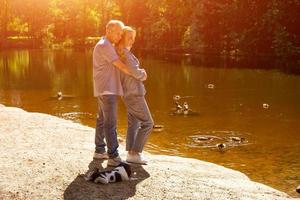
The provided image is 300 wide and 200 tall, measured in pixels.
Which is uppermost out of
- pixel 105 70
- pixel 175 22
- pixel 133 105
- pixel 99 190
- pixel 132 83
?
pixel 175 22

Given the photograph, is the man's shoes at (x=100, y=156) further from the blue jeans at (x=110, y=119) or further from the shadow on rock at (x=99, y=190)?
the shadow on rock at (x=99, y=190)

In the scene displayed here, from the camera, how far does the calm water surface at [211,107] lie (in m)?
17.7

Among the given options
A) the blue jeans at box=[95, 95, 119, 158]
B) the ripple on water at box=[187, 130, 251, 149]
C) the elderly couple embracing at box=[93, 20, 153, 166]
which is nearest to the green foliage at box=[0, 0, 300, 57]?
the ripple on water at box=[187, 130, 251, 149]

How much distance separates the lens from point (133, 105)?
11344 millimetres

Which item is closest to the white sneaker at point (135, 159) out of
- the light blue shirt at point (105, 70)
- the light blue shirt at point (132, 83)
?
the light blue shirt at point (132, 83)

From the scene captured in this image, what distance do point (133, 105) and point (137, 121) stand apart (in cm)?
47

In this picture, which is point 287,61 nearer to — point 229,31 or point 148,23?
point 229,31

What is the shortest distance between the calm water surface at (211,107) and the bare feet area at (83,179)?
115 inches

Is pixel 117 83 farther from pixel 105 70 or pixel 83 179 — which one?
pixel 83 179

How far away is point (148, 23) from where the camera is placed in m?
84.8

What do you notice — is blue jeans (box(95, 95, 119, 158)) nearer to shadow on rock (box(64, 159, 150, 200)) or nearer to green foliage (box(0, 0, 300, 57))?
shadow on rock (box(64, 159, 150, 200))

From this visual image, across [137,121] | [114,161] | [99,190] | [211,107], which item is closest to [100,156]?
[114,161]

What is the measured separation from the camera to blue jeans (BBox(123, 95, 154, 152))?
11.3 meters

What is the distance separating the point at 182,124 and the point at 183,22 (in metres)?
56.5
